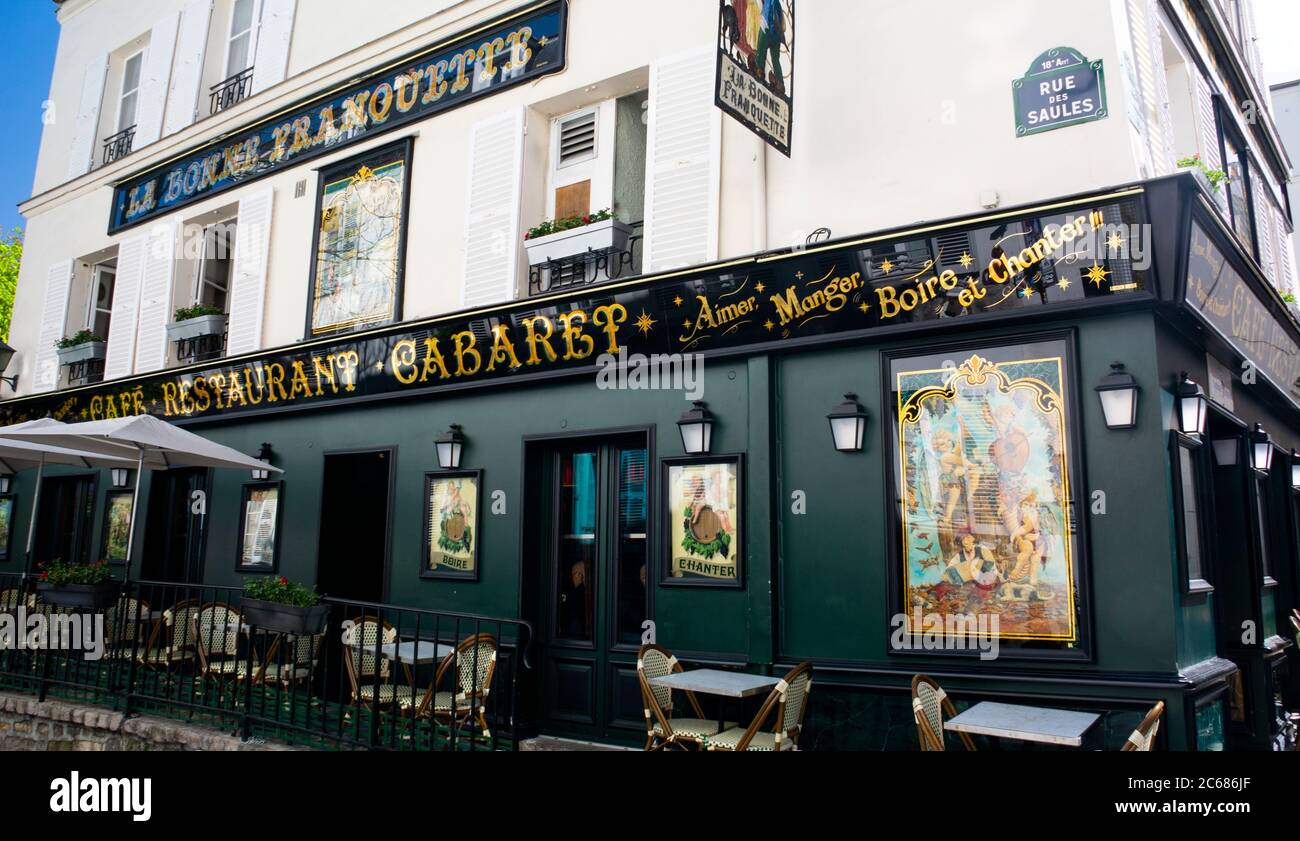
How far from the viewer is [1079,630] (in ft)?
17.1

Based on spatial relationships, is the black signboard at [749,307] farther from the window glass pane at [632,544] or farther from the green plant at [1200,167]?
the green plant at [1200,167]

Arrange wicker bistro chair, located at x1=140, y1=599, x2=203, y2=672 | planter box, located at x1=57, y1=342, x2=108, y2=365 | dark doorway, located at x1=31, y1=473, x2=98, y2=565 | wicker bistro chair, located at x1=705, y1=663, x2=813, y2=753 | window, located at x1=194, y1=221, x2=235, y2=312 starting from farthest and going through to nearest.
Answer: planter box, located at x1=57, y1=342, x2=108, y2=365
dark doorway, located at x1=31, y1=473, x2=98, y2=565
window, located at x1=194, y1=221, x2=235, y2=312
wicker bistro chair, located at x1=140, y1=599, x2=203, y2=672
wicker bistro chair, located at x1=705, y1=663, x2=813, y2=753

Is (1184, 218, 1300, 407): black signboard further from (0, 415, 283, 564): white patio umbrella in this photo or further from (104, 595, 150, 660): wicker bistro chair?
(0, 415, 283, 564): white patio umbrella

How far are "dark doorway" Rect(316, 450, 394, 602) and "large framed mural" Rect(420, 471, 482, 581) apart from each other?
101 centimetres

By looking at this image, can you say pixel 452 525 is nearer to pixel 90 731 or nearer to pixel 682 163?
pixel 90 731

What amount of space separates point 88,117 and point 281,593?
35.4 ft

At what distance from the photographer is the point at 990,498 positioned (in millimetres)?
5574

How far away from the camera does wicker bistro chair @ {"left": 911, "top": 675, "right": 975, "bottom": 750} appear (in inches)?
189

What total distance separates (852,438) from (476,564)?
354cm

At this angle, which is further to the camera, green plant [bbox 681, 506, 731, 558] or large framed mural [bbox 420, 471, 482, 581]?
large framed mural [bbox 420, 471, 482, 581]

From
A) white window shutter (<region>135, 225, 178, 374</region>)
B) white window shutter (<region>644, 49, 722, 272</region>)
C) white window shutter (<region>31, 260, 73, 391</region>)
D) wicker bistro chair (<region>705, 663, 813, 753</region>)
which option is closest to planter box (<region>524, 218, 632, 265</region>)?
white window shutter (<region>644, 49, 722, 272</region>)

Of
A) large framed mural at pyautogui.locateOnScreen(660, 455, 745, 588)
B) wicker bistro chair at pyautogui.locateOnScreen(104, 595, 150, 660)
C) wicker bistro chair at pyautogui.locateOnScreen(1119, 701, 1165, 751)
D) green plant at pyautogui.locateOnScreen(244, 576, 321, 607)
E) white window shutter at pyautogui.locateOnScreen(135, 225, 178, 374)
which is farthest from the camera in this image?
white window shutter at pyautogui.locateOnScreen(135, 225, 178, 374)

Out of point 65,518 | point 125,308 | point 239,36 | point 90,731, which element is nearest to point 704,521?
point 90,731

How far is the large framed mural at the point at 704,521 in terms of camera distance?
6484 millimetres
